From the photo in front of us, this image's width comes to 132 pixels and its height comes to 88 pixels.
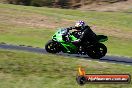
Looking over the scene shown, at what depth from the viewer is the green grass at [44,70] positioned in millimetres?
16891

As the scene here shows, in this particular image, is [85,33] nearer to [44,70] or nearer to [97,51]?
[97,51]

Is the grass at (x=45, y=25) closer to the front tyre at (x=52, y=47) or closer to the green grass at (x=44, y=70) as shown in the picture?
the front tyre at (x=52, y=47)

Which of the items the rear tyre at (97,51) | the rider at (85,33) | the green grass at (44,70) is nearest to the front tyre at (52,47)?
the green grass at (44,70)

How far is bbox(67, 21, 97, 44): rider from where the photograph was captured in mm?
22688

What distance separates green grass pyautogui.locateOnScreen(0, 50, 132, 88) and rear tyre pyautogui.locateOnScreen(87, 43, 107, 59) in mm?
1512

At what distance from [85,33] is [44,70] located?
4.79m

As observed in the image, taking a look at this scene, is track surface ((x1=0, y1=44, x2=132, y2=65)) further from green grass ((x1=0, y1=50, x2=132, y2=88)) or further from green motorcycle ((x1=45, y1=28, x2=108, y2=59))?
green grass ((x1=0, y1=50, x2=132, y2=88))

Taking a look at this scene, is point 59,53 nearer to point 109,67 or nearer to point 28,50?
point 28,50

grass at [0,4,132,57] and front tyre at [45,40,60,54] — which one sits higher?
front tyre at [45,40,60,54]

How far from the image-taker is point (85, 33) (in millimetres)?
22781

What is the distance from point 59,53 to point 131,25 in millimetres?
25365

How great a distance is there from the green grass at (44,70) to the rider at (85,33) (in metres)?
1.49

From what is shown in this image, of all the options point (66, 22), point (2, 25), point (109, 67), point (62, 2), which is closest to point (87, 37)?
point (109, 67)

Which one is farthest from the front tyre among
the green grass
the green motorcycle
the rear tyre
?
the rear tyre
